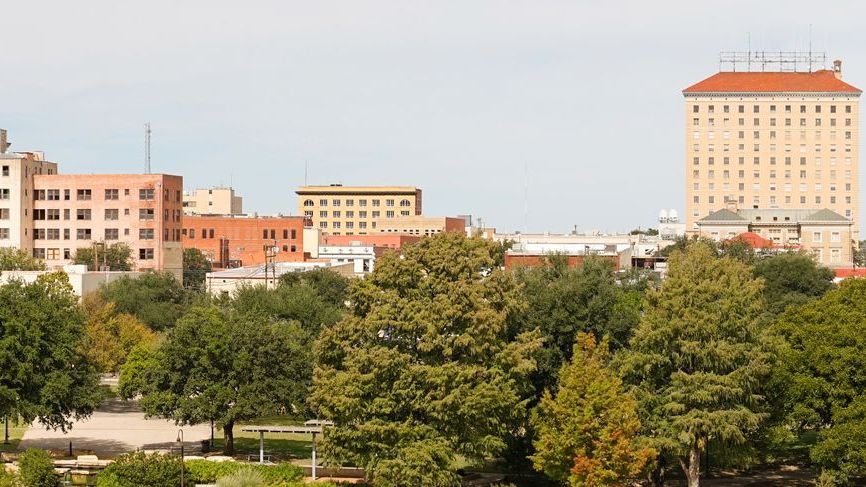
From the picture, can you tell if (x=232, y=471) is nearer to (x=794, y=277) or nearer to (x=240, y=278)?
(x=794, y=277)

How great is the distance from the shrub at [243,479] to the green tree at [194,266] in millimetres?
98342

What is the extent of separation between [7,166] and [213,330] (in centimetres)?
9517

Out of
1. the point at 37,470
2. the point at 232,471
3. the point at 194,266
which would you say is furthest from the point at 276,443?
the point at 194,266

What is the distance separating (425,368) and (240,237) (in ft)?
479

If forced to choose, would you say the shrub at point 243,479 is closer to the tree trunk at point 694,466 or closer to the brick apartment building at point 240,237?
the tree trunk at point 694,466

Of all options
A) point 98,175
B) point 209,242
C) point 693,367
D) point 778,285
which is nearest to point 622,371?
point 693,367

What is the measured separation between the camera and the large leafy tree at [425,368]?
53.0m

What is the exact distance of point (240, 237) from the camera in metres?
197

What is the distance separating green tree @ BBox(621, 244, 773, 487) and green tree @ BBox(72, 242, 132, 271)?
9396cm

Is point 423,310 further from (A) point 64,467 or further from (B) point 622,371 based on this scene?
(A) point 64,467

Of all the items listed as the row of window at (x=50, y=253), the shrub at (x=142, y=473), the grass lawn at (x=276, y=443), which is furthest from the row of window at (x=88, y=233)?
the shrub at (x=142, y=473)

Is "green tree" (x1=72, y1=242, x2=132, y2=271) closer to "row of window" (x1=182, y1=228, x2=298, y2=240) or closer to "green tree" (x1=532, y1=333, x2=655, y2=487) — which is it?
"row of window" (x1=182, y1=228, x2=298, y2=240)

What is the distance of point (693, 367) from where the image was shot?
185 ft

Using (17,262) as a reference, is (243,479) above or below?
below
